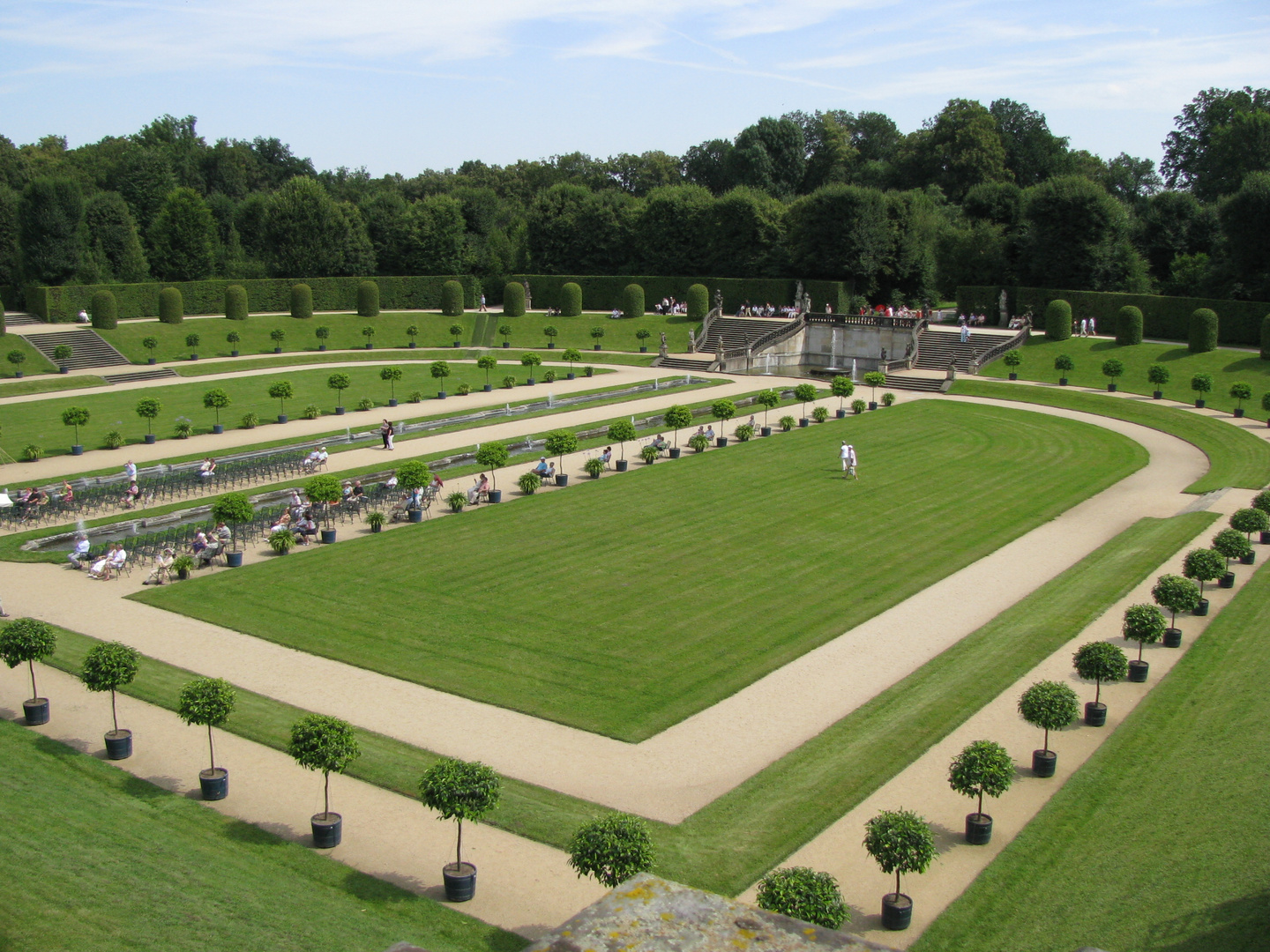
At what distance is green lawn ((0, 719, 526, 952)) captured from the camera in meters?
12.1

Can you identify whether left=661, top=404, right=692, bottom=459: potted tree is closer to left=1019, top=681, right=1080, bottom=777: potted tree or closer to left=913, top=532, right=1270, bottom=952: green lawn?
left=913, top=532, right=1270, bottom=952: green lawn

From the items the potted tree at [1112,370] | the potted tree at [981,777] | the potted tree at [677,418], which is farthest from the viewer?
the potted tree at [1112,370]

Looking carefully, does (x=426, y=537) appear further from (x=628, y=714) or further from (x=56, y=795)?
(x=56, y=795)

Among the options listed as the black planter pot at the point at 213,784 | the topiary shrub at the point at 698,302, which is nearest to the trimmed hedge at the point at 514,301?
the topiary shrub at the point at 698,302

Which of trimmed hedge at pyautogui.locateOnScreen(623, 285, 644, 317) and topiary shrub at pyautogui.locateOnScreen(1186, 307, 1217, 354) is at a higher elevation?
trimmed hedge at pyautogui.locateOnScreen(623, 285, 644, 317)

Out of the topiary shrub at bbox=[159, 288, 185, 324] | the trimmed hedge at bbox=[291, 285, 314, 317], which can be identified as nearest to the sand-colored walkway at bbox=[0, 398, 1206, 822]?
the topiary shrub at bbox=[159, 288, 185, 324]

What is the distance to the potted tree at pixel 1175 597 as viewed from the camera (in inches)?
886

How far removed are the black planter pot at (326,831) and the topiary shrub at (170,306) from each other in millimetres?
66879

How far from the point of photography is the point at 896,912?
1327 centimetres

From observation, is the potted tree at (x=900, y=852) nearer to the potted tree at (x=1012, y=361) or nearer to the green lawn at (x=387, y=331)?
the potted tree at (x=1012, y=361)

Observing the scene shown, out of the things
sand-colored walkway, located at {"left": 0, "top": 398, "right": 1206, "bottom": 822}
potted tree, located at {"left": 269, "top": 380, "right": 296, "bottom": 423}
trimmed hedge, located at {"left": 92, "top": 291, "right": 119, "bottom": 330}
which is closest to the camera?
sand-colored walkway, located at {"left": 0, "top": 398, "right": 1206, "bottom": 822}

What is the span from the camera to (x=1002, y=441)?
153 ft

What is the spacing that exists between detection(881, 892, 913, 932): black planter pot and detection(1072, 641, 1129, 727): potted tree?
7.67 meters

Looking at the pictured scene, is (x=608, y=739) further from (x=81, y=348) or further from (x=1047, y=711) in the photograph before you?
(x=81, y=348)
